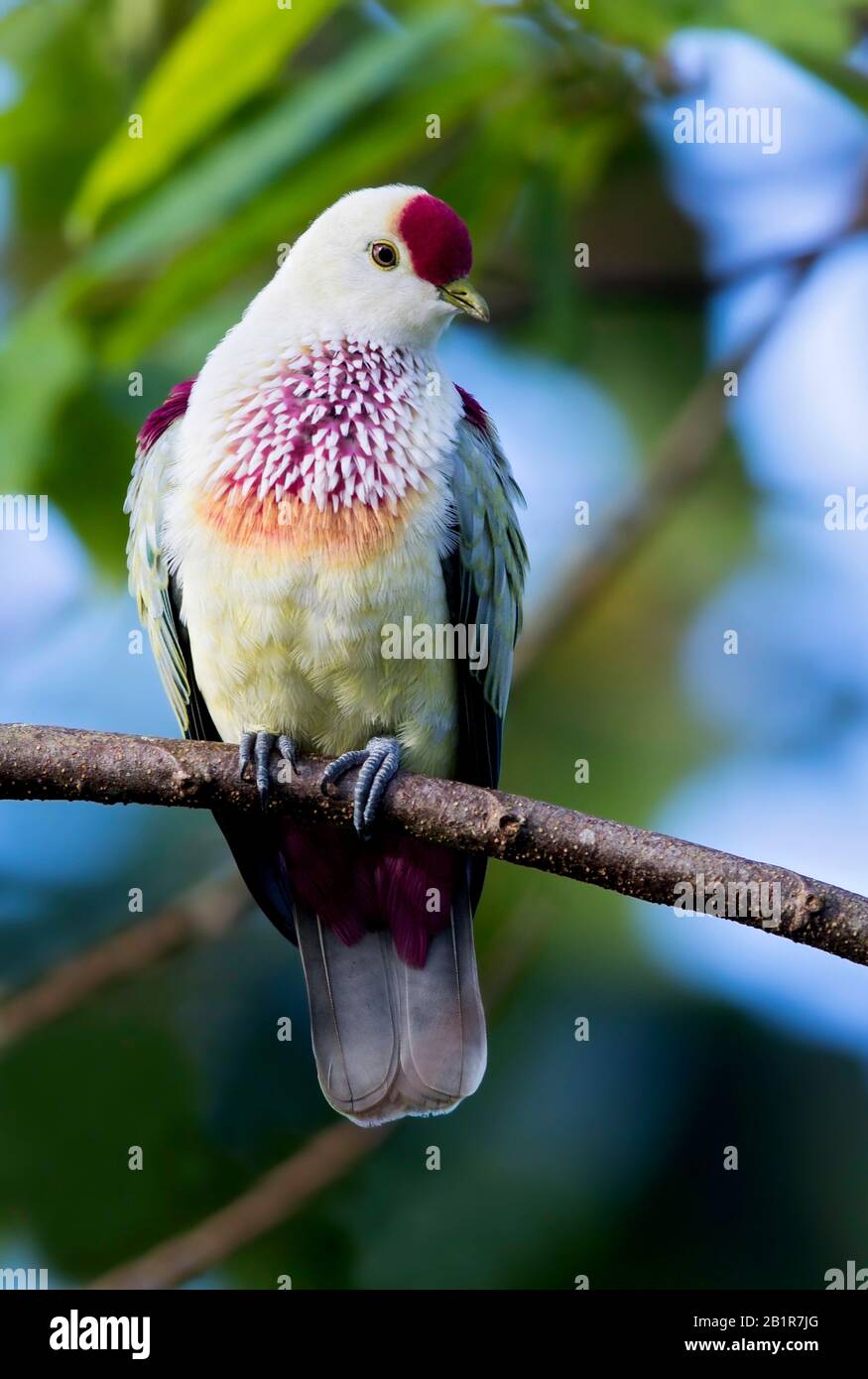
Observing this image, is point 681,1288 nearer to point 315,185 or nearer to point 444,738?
point 444,738

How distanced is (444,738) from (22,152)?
6.31 feet

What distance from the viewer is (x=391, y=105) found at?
3201 mm

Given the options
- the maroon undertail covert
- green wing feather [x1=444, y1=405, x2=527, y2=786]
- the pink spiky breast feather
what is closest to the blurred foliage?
the pink spiky breast feather

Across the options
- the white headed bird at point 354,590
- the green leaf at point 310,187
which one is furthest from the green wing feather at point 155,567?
the green leaf at point 310,187

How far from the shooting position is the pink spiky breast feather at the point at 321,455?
317cm

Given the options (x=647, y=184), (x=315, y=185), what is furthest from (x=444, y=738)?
(x=647, y=184)

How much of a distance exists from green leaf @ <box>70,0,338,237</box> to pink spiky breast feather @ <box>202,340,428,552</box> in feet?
2.00

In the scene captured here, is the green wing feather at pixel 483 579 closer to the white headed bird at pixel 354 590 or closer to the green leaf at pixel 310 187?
the white headed bird at pixel 354 590

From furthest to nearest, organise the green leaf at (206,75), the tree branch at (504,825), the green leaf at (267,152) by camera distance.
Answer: the green leaf at (267,152) < the green leaf at (206,75) < the tree branch at (504,825)

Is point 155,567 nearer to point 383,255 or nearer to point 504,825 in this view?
point 383,255

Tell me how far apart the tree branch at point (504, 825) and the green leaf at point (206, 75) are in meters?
1.04

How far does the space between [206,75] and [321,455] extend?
2.55 feet

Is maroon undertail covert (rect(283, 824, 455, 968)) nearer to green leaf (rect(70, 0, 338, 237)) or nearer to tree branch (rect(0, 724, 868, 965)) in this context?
tree branch (rect(0, 724, 868, 965))

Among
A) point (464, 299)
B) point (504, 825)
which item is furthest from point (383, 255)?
point (504, 825)
